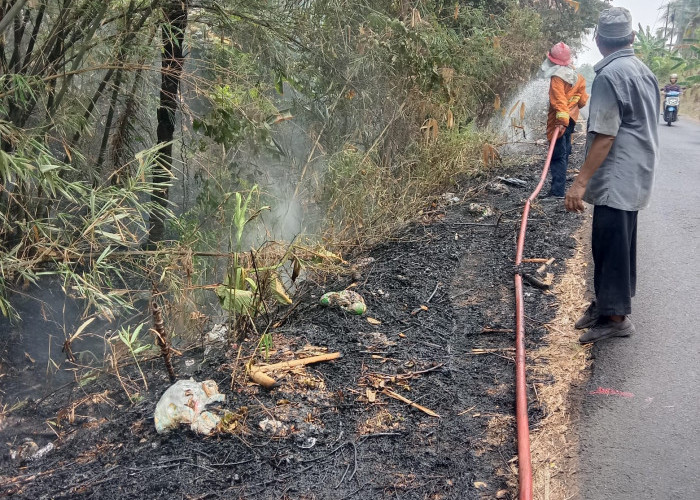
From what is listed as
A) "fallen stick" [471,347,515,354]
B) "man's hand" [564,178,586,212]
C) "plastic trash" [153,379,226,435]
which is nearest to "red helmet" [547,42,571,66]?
"man's hand" [564,178,586,212]

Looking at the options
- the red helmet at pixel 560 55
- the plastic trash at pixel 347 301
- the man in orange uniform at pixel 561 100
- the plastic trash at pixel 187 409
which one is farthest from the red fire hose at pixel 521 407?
the red helmet at pixel 560 55

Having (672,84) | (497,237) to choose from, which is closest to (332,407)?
(497,237)

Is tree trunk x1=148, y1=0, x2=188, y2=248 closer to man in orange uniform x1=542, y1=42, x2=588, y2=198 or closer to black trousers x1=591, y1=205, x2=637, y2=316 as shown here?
black trousers x1=591, y1=205, x2=637, y2=316

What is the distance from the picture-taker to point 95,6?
154 inches

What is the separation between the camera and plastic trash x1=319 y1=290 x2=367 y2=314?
403 centimetres

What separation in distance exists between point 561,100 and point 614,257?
3507 millimetres

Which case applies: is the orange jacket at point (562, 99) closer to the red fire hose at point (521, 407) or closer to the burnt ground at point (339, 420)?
the burnt ground at point (339, 420)

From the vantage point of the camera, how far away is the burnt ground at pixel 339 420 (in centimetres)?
253

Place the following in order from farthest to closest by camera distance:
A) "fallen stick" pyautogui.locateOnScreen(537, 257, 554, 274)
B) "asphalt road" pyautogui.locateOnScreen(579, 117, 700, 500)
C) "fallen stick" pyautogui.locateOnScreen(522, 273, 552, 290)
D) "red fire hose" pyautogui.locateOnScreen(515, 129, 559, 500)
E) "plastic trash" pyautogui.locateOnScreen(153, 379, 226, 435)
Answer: "fallen stick" pyautogui.locateOnScreen(537, 257, 554, 274) < "fallen stick" pyautogui.locateOnScreen(522, 273, 552, 290) < "plastic trash" pyautogui.locateOnScreen(153, 379, 226, 435) < "asphalt road" pyautogui.locateOnScreen(579, 117, 700, 500) < "red fire hose" pyautogui.locateOnScreen(515, 129, 559, 500)

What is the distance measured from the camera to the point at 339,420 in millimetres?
2949

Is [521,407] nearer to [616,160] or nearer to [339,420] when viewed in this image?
[339,420]

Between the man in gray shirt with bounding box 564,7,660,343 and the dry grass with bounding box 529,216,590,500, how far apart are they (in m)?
0.21

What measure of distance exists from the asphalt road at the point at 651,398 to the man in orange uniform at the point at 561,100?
1756 mm

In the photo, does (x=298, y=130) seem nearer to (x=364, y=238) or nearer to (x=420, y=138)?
(x=420, y=138)
